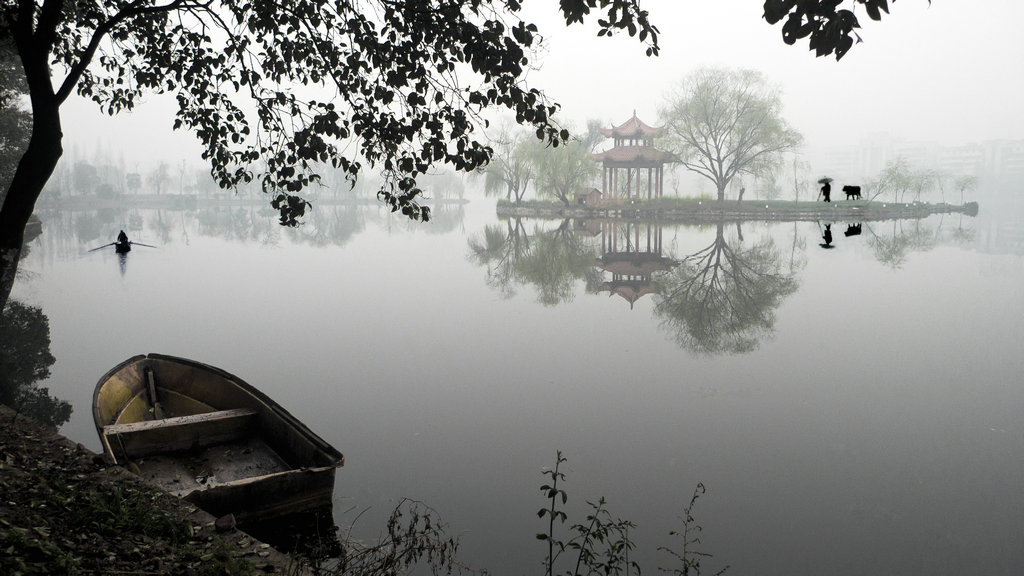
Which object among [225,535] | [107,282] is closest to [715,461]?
[225,535]

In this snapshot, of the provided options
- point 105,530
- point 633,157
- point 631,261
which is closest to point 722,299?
point 631,261

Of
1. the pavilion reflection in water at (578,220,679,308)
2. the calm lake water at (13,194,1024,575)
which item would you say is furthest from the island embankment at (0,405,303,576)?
the pavilion reflection in water at (578,220,679,308)

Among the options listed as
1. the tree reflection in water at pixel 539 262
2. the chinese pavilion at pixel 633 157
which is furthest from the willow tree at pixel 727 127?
the tree reflection in water at pixel 539 262

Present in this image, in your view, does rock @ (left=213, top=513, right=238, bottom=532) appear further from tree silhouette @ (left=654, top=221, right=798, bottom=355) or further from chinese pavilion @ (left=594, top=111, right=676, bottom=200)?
chinese pavilion @ (left=594, top=111, right=676, bottom=200)

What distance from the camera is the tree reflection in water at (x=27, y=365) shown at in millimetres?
7907

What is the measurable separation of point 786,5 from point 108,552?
4.31m

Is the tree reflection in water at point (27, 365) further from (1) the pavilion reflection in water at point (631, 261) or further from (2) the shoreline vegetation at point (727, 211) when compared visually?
(2) the shoreline vegetation at point (727, 211)

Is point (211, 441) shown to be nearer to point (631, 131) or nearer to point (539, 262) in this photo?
point (539, 262)

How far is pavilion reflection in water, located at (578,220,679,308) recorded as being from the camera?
16.9 m

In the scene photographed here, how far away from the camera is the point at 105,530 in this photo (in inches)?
147

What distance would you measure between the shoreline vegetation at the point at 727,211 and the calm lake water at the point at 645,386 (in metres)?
30.0

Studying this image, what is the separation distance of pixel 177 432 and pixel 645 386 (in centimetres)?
563

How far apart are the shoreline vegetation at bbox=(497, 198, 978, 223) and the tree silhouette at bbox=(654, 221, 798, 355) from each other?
26.9m

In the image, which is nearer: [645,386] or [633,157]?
[645,386]
